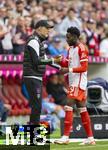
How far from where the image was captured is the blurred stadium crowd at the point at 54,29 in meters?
20.6

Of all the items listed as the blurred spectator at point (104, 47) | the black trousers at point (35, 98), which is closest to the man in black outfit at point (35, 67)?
the black trousers at point (35, 98)

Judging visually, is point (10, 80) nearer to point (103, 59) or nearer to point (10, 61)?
point (10, 61)

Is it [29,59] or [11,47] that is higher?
[11,47]

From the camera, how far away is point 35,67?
44.8ft

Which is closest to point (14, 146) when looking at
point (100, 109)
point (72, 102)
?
point (72, 102)

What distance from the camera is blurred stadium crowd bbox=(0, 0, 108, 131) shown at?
2059cm

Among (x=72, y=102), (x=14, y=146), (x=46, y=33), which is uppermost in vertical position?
(x=46, y=33)

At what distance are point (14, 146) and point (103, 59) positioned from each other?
10575 mm

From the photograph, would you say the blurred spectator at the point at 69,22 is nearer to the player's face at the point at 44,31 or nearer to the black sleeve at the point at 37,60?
the player's face at the point at 44,31

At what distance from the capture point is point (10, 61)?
20.1m

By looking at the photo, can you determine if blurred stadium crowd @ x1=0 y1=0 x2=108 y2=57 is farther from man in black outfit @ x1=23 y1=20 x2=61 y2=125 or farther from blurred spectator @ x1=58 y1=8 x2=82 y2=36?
man in black outfit @ x1=23 y1=20 x2=61 y2=125

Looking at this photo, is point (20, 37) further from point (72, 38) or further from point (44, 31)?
point (72, 38)

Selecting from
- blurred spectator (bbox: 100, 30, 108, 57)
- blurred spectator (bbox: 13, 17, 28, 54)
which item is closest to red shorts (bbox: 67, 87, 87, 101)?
blurred spectator (bbox: 13, 17, 28, 54)

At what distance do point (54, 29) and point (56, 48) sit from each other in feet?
4.78
